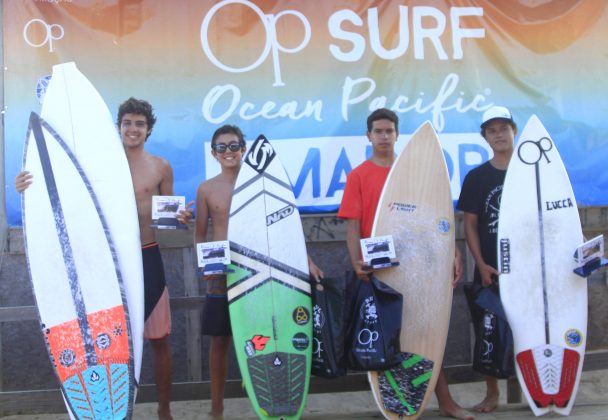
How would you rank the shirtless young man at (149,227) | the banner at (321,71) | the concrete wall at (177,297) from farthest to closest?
the concrete wall at (177,297)
the banner at (321,71)
the shirtless young man at (149,227)

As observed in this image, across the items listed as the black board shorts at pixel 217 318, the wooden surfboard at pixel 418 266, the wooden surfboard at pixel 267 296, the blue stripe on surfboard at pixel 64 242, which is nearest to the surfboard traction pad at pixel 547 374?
the wooden surfboard at pixel 418 266

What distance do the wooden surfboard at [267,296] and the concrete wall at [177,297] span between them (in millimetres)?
745

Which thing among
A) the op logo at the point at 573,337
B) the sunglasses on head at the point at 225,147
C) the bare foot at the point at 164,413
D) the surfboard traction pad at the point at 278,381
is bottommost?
the bare foot at the point at 164,413

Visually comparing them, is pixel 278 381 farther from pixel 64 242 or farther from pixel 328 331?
pixel 64 242

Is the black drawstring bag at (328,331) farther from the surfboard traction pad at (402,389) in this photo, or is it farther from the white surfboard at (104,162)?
the white surfboard at (104,162)

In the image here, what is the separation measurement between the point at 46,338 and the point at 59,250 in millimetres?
434

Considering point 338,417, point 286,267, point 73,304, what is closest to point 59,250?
point 73,304

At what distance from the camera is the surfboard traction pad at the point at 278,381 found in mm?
3772

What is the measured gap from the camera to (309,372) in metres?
3.82

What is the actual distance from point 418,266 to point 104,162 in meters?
1.69

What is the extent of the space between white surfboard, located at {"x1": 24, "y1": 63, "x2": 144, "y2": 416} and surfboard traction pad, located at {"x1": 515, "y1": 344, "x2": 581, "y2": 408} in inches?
76.7

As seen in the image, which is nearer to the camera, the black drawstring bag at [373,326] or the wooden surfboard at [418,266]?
the black drawstring bag at [373,326]

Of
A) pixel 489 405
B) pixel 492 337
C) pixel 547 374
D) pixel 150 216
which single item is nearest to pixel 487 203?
pixel 492 337

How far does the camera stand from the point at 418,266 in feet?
12.8
